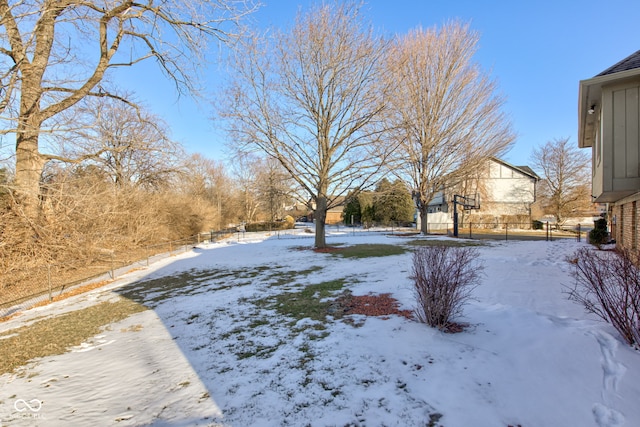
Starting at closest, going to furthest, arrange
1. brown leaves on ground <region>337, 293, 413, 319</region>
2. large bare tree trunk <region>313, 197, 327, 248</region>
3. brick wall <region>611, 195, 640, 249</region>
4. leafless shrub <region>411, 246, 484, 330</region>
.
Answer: leafless shrub <region>411, 246, 484, 330</region> → brown leaves on ground <region>337, 293, 413, 319</region> → brick wall <region>611, 195, 640, 249</region> → large bare tree trunk <region>313, 197, 327, 248</region>

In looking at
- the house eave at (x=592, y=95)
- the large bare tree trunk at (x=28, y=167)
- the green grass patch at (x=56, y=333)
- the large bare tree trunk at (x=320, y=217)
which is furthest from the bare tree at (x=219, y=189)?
the house eave at (x=592, y=95)

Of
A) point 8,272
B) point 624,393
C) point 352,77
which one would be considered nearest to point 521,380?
point 624,393

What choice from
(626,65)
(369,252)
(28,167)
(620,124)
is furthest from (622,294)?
(28,167)

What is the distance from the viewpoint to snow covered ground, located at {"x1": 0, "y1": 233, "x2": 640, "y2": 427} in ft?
8.11

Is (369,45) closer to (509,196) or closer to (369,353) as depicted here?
(369,353)

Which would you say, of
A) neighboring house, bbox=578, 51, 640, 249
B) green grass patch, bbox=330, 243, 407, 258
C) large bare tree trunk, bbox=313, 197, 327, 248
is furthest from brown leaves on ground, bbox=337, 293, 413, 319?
large bare tree trunk, bbox=313, 197, 327, 248

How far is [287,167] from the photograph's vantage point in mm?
14484

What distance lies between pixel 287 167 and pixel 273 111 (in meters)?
2.82

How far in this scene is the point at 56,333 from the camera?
5.01 m

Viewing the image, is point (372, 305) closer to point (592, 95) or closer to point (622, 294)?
point (622, 294)

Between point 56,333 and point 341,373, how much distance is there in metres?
5.18

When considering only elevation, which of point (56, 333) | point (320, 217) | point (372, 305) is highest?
point (320, 217)

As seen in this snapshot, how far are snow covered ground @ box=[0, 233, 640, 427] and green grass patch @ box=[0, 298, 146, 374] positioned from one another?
1.12 ft

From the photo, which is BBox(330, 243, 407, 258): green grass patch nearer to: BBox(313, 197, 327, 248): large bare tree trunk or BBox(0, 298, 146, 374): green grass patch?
BBox(313, 197, 327, 248): large bare tree trunk
